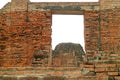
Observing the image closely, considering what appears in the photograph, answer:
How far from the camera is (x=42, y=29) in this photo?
35.6ft

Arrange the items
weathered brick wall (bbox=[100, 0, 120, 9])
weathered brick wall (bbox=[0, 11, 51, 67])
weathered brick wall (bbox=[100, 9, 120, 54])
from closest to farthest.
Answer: weathered brick wall (bbox=[100, 9, 120, 54]) < weathered brick wall (bbox=[0, 11, 51, 67]) < weathered brick wall (bbox=[100, 0, 120, 9])

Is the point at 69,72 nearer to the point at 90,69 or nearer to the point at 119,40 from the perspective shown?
the point at 90,69

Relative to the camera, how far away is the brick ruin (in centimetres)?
1064

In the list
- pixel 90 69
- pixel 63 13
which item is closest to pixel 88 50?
pixel 63 13

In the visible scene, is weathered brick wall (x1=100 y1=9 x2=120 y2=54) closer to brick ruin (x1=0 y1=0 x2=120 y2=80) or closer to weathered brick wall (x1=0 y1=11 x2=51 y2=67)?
brick ruin (x1=0 y1=0 x2=120 y2=80)

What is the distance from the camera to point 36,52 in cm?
1070

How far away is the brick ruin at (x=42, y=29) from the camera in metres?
10.6

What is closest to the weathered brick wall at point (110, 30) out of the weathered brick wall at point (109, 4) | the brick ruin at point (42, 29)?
the brick ruin at point (42, 29)

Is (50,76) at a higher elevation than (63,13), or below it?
below

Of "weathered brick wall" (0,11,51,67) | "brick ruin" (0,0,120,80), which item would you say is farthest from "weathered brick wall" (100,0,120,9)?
"weathered brick wall" (0,11,51,67)

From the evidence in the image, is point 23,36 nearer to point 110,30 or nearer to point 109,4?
point 110,30

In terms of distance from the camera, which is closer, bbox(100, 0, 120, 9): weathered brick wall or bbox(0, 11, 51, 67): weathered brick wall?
bbox(0, 11, 51, 67): weathered brick wall

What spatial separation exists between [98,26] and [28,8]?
254cm

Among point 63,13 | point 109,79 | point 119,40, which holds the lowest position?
point 109,79
